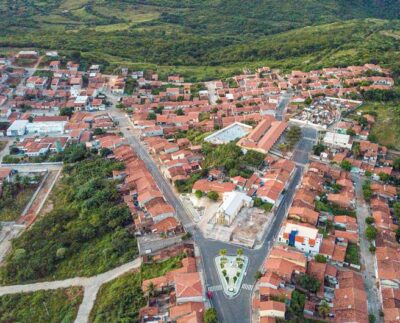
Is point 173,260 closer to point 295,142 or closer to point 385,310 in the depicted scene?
point 385,310

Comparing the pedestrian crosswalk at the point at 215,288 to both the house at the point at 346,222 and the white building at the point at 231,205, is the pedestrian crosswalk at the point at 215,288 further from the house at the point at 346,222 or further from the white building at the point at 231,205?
the house at the point at 346,222

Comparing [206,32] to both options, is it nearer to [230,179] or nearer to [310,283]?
[230,179]

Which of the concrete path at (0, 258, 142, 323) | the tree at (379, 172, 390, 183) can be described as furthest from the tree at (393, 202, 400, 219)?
the concrete path at (0, 258, 142, 323)

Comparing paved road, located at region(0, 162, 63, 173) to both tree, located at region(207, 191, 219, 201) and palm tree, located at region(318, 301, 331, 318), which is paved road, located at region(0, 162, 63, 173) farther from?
palm tree, located at region(318, 301, 331, 318)

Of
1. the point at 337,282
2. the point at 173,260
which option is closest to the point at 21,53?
the point at 173,260

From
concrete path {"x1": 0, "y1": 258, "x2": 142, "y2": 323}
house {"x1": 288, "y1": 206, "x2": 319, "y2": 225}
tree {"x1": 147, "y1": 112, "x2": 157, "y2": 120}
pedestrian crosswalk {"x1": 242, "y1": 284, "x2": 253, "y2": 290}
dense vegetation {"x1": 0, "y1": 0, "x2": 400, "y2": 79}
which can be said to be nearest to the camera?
pedestrian crosswalk {"x1": 242, "y1": 284, "x2": 253, "y2": 290}

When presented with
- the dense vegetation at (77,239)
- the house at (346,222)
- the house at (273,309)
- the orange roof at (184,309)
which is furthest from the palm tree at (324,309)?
the dense vegetation at (77,239)
